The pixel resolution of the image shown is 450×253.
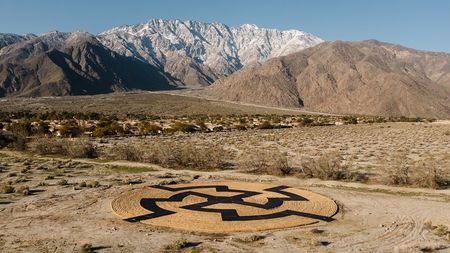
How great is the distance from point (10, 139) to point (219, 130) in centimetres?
3567

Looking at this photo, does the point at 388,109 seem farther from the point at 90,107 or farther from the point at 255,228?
the point at 255,228

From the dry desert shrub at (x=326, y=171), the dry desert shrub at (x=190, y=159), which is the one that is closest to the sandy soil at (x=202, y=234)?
the dry desert shrub at (x=326, y=171)

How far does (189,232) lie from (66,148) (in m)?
27.5

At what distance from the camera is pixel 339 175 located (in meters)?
28.6

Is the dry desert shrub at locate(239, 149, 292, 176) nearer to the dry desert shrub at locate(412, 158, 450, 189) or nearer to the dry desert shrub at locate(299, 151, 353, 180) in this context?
the dry desert shrub at locate(299, 151, 353, 180)

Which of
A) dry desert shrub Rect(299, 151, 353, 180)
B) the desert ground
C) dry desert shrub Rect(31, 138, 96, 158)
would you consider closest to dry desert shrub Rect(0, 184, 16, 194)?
the desert ground

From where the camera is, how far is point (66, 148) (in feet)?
133

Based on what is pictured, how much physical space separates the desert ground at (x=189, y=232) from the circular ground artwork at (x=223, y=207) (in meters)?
0.64

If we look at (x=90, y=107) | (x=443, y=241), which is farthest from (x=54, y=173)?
(x=90, y=107)

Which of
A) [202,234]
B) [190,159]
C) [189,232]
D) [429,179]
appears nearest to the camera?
[202,234]

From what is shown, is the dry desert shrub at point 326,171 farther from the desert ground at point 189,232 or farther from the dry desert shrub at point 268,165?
the dry desert shrub at point 268,165

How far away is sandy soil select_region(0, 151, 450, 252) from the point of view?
15258mm

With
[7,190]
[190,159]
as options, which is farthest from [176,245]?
[190,159]

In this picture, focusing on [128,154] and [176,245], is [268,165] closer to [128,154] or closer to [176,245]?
[128,154]
